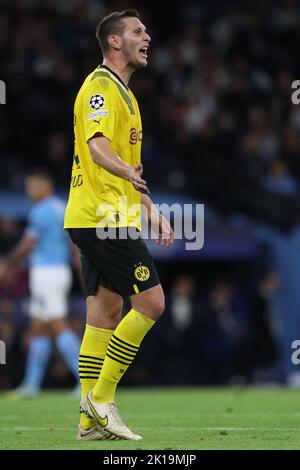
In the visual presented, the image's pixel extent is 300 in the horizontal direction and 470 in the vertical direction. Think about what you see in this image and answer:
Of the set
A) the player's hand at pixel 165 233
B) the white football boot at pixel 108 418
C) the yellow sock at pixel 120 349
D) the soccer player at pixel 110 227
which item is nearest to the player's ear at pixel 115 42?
the soccer player at pixel 110 227

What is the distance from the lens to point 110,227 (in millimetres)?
6852

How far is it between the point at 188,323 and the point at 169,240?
878 centimetres

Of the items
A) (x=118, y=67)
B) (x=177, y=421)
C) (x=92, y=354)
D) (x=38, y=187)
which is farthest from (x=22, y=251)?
(x=118, y=67)

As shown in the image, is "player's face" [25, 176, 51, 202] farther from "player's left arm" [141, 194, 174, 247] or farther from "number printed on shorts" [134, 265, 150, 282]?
"number printed on shorts" [134, 265, 150, 282]

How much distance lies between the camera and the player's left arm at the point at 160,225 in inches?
272

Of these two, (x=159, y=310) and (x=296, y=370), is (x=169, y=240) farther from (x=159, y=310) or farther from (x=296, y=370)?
(x=296, y=370)

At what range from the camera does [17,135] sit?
1645 centimetres

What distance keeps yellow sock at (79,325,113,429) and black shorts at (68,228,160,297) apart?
31cm

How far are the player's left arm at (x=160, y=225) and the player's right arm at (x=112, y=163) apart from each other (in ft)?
1.53

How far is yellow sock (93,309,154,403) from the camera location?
267 inches

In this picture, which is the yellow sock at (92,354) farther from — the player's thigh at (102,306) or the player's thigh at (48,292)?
the player's thigh at (48,292)
